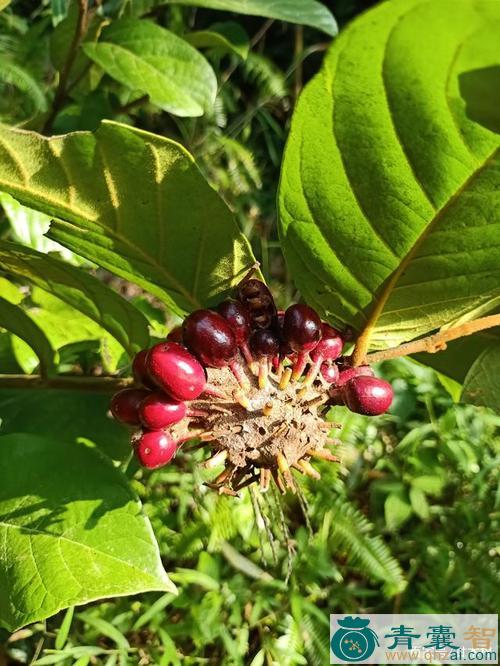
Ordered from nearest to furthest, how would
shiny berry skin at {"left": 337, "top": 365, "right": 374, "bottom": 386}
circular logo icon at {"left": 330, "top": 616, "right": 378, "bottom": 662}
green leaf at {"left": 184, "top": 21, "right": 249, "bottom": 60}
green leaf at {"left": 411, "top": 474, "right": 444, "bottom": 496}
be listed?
shiny berry skin at {"left": 337, "top": 365, "right": 374, "bottom": 386} < green leaf at {"left": 184, "top": 21, "right": 249, "bottom": 60} < circular logo icon at {"left": 330, "top": 616, "right": 378, "bottom": 662} < green leaf at {"left": 411, "top": 474, "right": 444, "bottom": 496}

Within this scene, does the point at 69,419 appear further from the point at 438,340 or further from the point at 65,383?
the point at 438,340

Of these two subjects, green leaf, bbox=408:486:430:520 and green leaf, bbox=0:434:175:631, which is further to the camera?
green leaf, bbox=408:486:430:520

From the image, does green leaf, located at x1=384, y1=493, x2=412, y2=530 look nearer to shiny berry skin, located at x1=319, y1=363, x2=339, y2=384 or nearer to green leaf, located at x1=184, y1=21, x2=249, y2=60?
green leaf, located at x1=184, y1=21, x2=249, y2=60

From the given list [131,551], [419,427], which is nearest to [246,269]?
[131,551]

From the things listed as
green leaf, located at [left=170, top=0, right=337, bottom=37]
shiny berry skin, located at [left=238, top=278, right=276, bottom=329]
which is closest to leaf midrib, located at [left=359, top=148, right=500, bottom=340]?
shiny berry skin, located at [left=238, top=278, right=276, bottom=329]

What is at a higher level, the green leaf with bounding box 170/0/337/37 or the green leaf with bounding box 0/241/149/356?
the green leaf with bounding box 170/0/337/37

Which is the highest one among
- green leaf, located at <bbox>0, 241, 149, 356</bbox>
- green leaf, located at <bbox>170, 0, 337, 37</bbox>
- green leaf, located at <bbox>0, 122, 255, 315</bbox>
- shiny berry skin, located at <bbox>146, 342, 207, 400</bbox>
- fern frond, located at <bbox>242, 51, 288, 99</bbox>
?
fern frond, located at <bbox>242, 51, 288, 99</bbox>

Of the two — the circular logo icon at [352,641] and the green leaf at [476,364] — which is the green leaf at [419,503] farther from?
the green leaf at [476,364]
